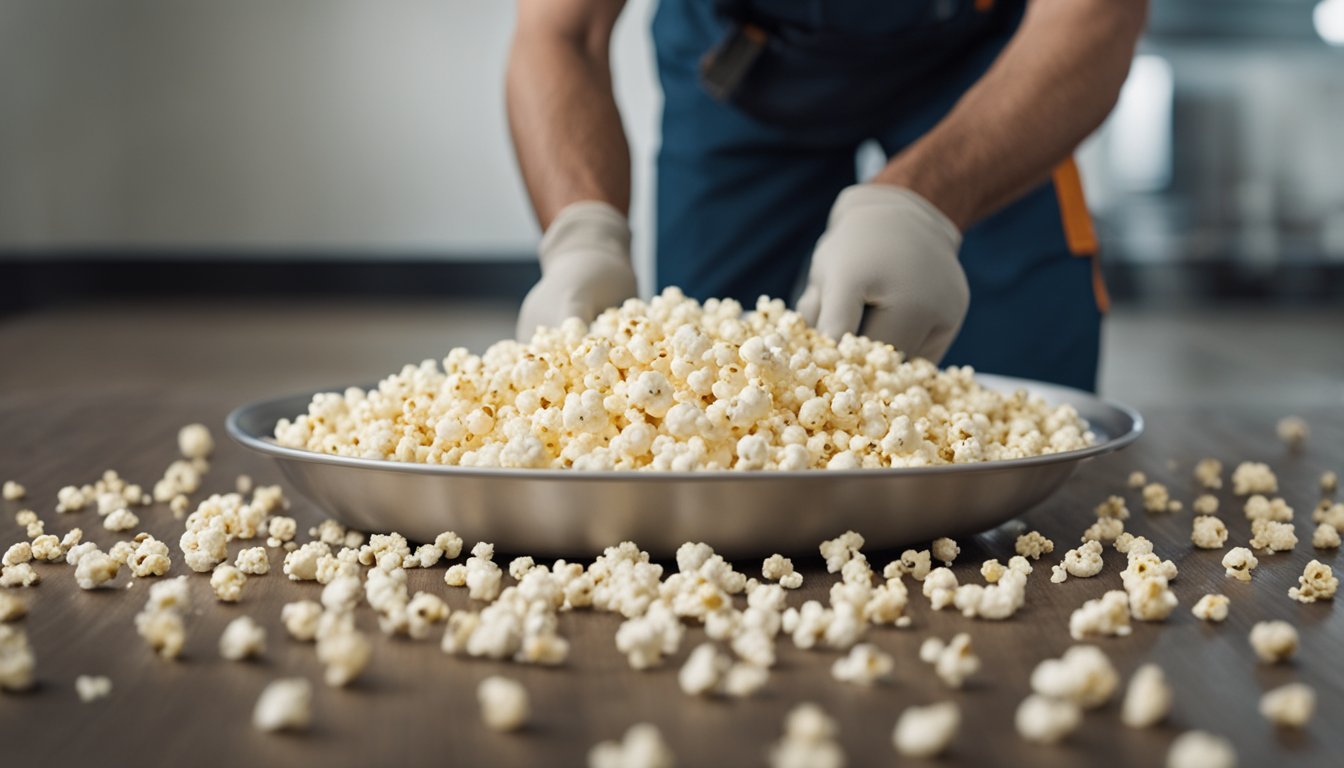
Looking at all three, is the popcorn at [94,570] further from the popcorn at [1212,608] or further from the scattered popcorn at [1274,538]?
the scattered popcorn at [1274,538]

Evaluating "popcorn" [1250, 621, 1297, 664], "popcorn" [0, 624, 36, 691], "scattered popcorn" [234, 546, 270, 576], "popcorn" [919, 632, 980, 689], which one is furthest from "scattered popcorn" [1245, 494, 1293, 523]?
"popcorn" [0, 624, 36, 691]

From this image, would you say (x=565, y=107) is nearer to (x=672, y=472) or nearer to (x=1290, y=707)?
(x=672, y=472)

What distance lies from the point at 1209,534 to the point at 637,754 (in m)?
0.50

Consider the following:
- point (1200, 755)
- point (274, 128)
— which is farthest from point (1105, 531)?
point (274, 128)

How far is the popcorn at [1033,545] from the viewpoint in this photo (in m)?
0.77

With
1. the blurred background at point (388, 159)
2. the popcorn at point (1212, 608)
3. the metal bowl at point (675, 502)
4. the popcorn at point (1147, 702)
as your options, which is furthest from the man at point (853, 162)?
the blurred background at point (388, 159)

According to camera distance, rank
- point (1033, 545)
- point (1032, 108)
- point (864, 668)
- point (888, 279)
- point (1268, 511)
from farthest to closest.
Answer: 1. point (1032, 108)
2. point (888, 279)
3. point (1268, 511)
4. point (1033, 545)
5. point (864, 668)

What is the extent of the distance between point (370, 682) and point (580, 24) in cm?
110

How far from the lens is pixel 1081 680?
1.67ft

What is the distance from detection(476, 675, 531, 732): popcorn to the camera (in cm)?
49

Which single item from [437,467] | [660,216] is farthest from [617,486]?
[660,216]

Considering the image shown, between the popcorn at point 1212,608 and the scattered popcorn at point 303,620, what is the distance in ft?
1.42

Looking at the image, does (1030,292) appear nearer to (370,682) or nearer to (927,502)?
(927,502)

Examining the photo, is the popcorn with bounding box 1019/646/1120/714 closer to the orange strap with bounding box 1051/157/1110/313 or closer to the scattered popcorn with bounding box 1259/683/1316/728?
the scattered popcorn with bounding box 1259/683/1316/728
